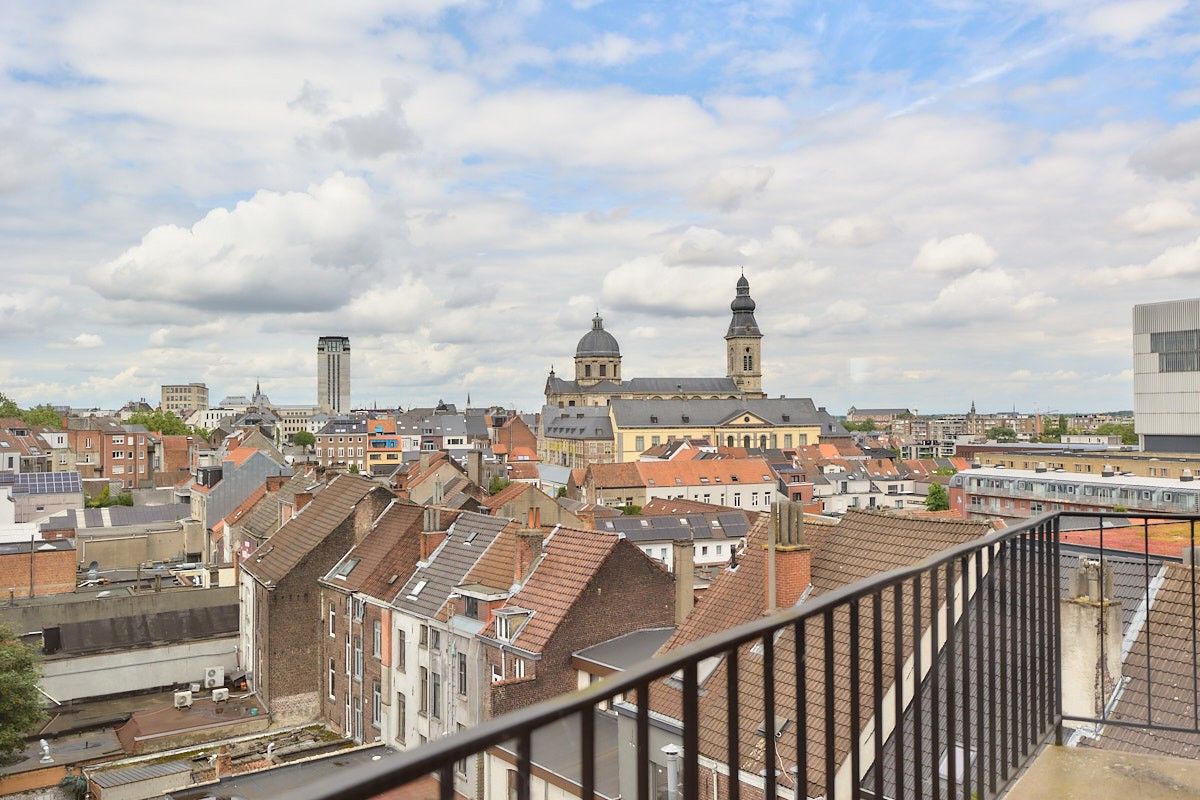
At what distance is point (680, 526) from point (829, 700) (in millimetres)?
43228

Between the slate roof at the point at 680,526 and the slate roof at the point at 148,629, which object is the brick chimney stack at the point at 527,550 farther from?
the slate roof at the point at 680,526

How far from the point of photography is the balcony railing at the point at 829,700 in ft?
5.28

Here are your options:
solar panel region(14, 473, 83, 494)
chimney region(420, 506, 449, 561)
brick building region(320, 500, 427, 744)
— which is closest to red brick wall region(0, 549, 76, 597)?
brick building region(320, 500, 427, 744)

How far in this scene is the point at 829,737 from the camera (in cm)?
285

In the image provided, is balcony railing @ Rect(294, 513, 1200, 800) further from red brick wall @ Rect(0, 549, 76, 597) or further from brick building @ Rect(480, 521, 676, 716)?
red brick wall @ Rect(0, 549, 76, 597)

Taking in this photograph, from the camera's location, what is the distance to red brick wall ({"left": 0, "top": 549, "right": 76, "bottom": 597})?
32406 millimetres

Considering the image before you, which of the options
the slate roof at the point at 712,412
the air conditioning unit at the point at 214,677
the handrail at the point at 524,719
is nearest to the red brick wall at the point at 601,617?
the air conditioning unit at the point at 214,677

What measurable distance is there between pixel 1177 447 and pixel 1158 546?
5996 centimetres

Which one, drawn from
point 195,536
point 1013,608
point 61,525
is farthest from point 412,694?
point 195,536

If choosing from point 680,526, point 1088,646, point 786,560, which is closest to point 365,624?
point 786,560

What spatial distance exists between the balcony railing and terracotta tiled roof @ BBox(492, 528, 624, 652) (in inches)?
428

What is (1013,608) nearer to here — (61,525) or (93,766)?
(93,766)

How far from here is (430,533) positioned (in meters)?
22.4

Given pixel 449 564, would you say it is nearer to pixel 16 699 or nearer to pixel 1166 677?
pixel 16 699
